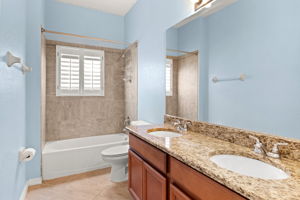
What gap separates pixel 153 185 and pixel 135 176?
436 mm

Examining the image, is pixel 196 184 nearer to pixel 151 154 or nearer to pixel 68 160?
pixel 151 154

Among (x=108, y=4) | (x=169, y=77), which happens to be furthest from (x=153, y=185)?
(x=108, y=4)

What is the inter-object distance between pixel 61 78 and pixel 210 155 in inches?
120

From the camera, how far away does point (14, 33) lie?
160cm

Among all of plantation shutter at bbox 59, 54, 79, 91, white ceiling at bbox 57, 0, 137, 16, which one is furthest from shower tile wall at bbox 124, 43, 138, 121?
plantation shutter at bbox 59, 54, 79, 91

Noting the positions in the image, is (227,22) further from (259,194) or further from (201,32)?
(259,194)

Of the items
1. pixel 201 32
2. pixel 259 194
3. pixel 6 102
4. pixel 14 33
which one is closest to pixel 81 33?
pixel 14 33

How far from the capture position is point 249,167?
40.1 inches

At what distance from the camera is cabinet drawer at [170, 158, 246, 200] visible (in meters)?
0.77

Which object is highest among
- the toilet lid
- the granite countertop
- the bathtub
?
the granite countertop

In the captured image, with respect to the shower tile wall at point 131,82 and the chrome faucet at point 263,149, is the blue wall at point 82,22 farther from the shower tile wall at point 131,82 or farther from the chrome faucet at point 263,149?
the chrome faucet at point 263,149

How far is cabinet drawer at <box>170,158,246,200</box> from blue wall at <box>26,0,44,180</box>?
2154mm

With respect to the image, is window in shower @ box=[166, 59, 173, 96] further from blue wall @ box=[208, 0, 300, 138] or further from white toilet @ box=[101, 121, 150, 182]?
white toilet @ box=[101, 121, 150, 182]

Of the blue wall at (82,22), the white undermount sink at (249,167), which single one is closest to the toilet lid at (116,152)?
the white undermount sink at (249,167)
